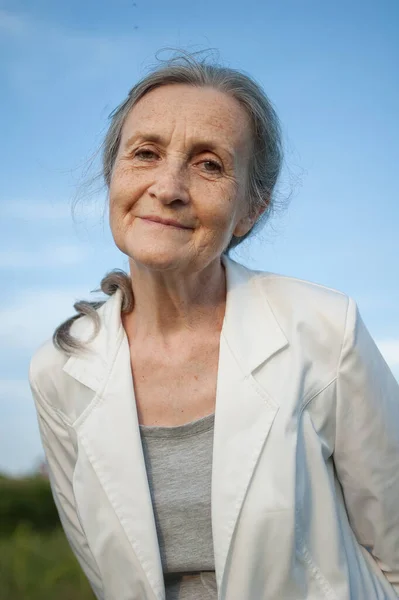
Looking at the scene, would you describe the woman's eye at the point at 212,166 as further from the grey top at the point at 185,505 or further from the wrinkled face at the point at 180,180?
the grey top at the point at 185,505

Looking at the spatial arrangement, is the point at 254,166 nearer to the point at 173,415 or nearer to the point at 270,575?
the point at 173,415

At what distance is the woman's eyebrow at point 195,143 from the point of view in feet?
10.1

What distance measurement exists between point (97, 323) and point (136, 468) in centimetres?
73

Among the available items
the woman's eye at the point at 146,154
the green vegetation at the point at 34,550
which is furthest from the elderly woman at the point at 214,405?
the green vegetation at the point at 34,550

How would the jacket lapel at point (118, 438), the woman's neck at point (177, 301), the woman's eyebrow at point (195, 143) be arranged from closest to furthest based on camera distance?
1. the jacket lapel at point (118, 438)
2. the woman's eyebrow at point (195, 143)
3. the woman's neck at point (177, 301)

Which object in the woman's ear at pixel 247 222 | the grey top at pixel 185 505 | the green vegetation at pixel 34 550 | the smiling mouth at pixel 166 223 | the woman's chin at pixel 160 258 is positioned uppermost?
the woman's ear at pixel 247 222

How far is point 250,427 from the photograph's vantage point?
9.61ft

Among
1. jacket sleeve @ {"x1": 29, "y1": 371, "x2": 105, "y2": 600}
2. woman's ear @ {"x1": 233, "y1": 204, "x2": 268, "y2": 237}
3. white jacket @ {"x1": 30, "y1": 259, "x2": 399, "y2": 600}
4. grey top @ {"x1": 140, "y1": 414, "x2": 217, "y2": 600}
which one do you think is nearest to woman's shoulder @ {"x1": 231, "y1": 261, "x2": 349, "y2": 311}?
white jacket @ {"x1": 30, "y1": 259, "x2": 399, "y2": 600}

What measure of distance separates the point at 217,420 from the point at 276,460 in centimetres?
26

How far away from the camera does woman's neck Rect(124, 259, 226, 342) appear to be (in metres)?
3.24

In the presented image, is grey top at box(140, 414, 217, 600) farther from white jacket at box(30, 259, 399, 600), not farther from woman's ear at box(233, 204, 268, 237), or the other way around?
woman's ear at box(233, 204, 268, 237)

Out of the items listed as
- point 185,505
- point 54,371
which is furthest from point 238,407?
point 54,371

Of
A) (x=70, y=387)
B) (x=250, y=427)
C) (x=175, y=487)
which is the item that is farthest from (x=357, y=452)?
(x=70, y=387)

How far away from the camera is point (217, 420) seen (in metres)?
2.94
